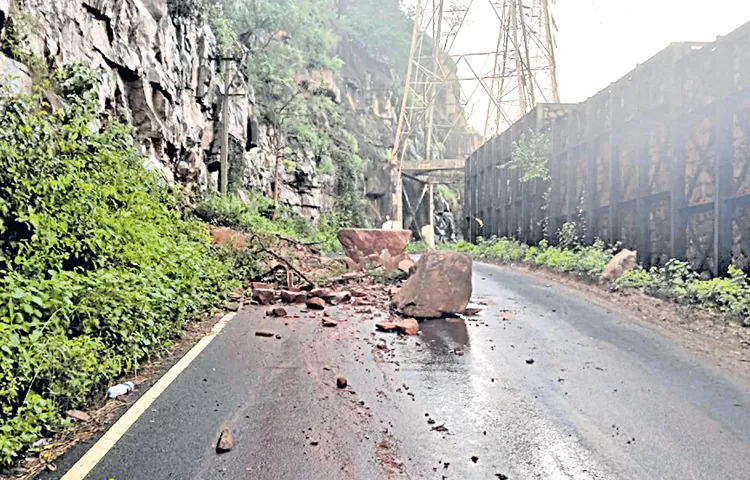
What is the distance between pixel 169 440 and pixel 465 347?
4117 mm

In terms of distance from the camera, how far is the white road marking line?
3428mm

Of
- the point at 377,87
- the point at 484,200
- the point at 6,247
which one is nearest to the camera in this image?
the point at 6,247

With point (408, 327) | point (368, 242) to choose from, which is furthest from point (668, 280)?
point (368, 242)

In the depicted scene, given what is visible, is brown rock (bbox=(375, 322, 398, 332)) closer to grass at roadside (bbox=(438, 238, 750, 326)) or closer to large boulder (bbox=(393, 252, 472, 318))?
large boulder (bbox=(393, 252, 472, 318))

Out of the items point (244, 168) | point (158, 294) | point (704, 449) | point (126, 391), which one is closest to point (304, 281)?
point (158, 294)

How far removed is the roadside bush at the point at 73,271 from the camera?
4.23 meters

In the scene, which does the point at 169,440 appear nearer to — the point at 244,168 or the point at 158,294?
the point at 158,294

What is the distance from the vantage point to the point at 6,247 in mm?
6051

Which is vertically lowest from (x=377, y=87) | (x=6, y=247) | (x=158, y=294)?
(x=158, y=294)

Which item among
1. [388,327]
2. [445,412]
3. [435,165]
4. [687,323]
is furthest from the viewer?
[435,165]

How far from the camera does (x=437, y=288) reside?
30.7 ft

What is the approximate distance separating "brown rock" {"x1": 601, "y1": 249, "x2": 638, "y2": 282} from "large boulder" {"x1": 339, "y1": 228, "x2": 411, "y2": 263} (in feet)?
21.7

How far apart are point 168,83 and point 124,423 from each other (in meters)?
15.0

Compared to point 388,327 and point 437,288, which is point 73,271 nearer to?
point 388,327
